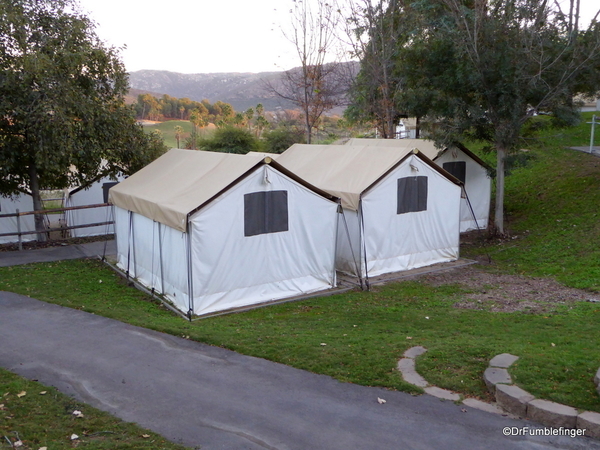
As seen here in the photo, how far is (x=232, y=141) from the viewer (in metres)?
36.2

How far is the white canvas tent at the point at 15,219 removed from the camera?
59.6ft

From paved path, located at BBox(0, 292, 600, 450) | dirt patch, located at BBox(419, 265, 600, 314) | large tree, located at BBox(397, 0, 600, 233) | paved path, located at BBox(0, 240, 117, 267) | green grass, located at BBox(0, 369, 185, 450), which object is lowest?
paved path, located at BBox(0, 240, 117, 267)

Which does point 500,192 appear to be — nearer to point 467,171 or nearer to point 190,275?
point 467,171

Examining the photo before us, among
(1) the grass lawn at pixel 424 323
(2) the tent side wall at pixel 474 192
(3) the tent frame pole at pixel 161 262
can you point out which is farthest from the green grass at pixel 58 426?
(2) the tent side wall at pixel 474 192

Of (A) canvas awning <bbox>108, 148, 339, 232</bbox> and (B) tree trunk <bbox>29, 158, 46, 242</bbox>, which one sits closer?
(A) canvas awning <bbox>108, 148, 339, 232</bbox>

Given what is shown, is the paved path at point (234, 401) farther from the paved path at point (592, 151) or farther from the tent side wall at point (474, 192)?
the paved path at point (592, 151)

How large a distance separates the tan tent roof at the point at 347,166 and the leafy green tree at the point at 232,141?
772 inches

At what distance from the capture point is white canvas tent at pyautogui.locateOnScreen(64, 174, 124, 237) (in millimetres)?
19625

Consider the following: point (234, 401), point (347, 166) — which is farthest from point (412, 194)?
point (234, 401)

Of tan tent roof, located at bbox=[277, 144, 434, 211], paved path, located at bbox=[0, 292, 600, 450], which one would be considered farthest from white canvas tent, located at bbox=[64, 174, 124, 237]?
paved path, located at bbox=[0, 292, 600, 450]

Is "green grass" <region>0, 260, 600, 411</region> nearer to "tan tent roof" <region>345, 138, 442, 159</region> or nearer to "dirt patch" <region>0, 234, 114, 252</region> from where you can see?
"dirt patch" <region>0, 234, 114, 252</region>

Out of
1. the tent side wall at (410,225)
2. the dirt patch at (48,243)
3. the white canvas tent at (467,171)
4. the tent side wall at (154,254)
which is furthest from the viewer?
the white canvas tent at (467,171)

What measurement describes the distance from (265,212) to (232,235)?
2.88 ft

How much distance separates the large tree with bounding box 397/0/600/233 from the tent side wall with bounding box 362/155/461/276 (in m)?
2.98
